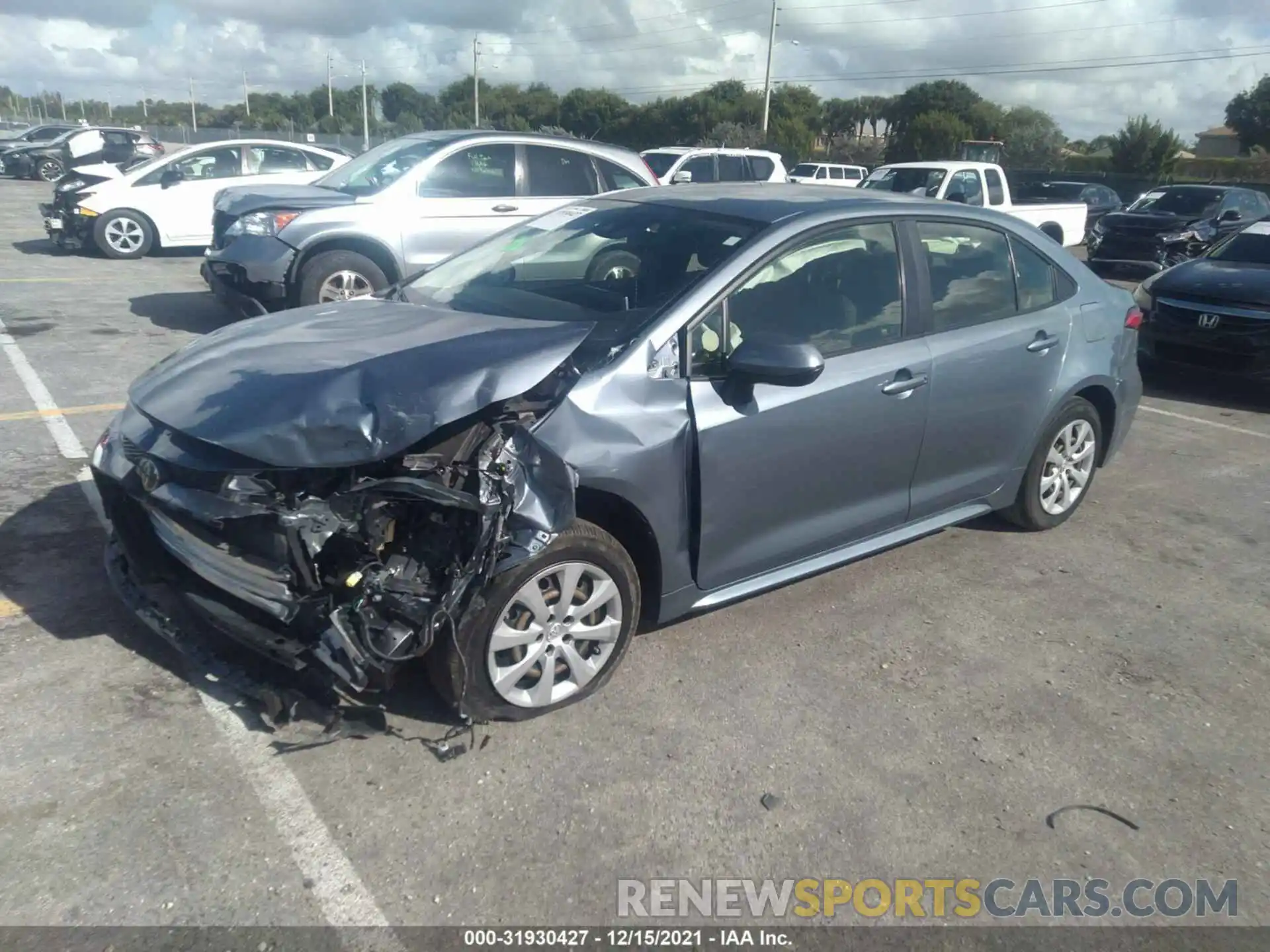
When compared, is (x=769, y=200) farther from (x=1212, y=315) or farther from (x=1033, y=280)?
(x=1212, y=315)

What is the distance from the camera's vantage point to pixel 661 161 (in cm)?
1809

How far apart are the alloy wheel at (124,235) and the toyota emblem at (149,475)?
12.0 metres

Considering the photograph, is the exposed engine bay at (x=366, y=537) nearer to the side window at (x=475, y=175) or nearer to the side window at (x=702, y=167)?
the side window at (x=475, y=175)

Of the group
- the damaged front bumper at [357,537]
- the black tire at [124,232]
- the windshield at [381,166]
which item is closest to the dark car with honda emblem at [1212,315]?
the windshield at [381,166]

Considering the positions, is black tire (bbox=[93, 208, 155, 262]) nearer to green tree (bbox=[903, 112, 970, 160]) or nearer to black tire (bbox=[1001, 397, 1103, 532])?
black tire (bbox=[1001, 397, 1103, 532])

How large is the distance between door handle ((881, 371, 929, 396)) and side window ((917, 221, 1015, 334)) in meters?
0.28

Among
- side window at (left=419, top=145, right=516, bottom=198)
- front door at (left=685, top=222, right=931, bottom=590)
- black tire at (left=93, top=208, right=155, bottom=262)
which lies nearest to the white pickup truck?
side window at (left=419, top=145, right=516, bottom=198)

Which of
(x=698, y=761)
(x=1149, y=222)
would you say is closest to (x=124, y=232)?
(x=698, y=761)

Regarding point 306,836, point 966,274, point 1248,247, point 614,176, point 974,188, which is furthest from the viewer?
point 974,188

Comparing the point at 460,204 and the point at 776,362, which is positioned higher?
the point at 460,204

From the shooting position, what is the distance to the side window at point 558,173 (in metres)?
9.64

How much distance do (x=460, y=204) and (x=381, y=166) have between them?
988mm

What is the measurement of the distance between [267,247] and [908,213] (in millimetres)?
5775

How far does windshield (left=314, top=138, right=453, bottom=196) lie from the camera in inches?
361
